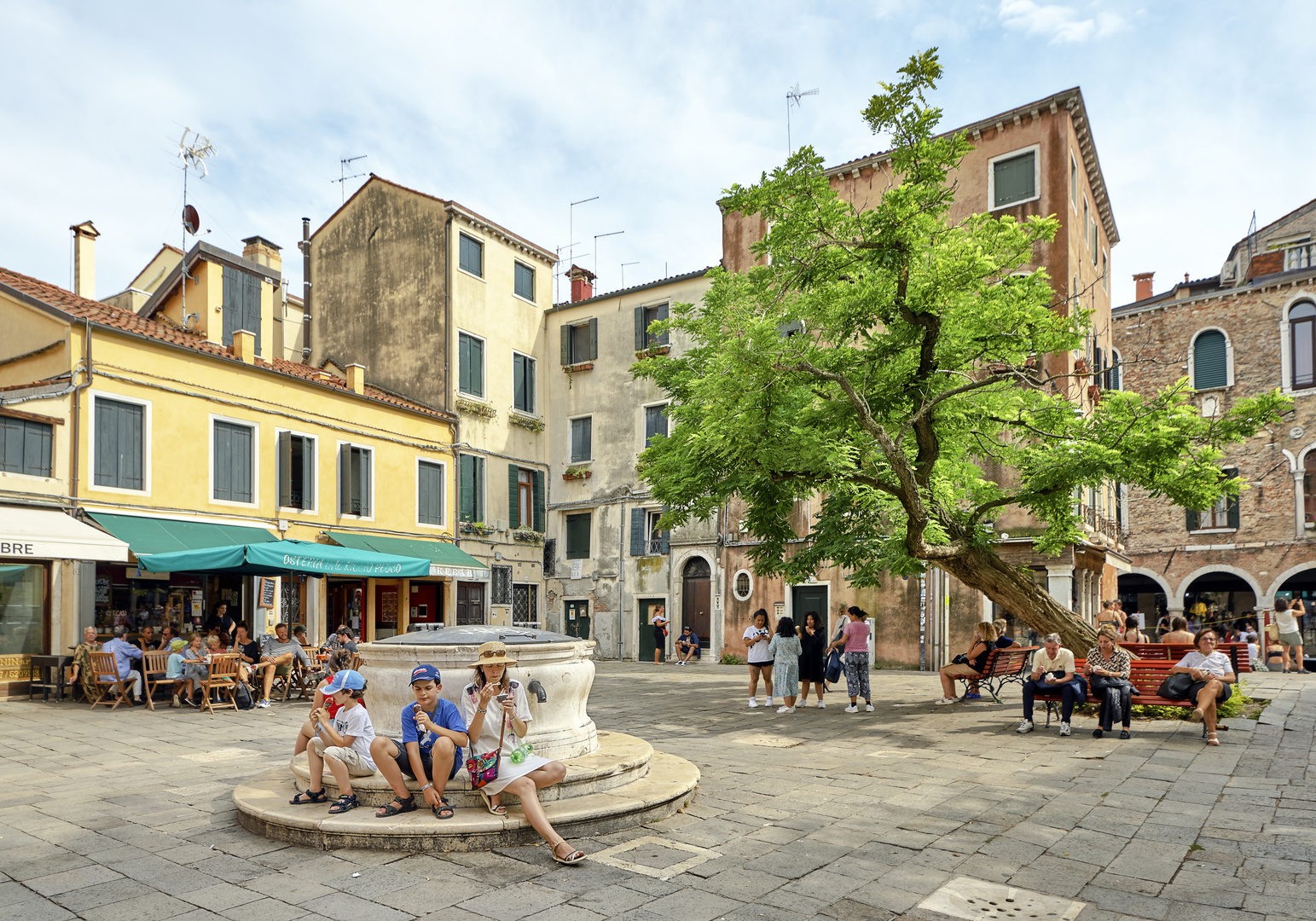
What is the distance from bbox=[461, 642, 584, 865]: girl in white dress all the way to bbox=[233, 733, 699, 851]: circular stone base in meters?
0.18

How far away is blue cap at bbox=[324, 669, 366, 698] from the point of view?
20.3 feet

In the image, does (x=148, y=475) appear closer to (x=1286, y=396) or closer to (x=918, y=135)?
(x=918, y=135)

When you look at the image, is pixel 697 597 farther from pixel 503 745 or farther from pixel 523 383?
pixel 503 745

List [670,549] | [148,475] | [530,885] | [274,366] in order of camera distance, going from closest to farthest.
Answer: [530,885] → [148,475] → [274,366] → [670,549]

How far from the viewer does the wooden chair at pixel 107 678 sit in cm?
1323

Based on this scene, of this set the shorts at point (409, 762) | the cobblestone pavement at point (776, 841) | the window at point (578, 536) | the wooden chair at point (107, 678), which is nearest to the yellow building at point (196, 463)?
the wooden chair at point (107, 678)

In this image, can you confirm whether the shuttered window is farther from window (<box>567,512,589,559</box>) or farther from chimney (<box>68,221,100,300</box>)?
chimney (<box>68,221,100,300</box>)

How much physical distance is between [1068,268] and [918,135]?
11.5 m

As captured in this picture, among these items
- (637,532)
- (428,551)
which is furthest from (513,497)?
(428,551)

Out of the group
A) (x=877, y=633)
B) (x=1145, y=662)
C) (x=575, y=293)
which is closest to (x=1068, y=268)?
(x=877, y=633)

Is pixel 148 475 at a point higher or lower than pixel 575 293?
lower

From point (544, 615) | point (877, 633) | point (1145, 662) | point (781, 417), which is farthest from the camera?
point (544, 615)

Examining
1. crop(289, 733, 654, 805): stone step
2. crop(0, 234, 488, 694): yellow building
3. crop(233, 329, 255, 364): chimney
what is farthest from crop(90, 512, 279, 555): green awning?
crop(289, 733, 654, 805): stone step

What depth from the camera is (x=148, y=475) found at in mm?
16797
